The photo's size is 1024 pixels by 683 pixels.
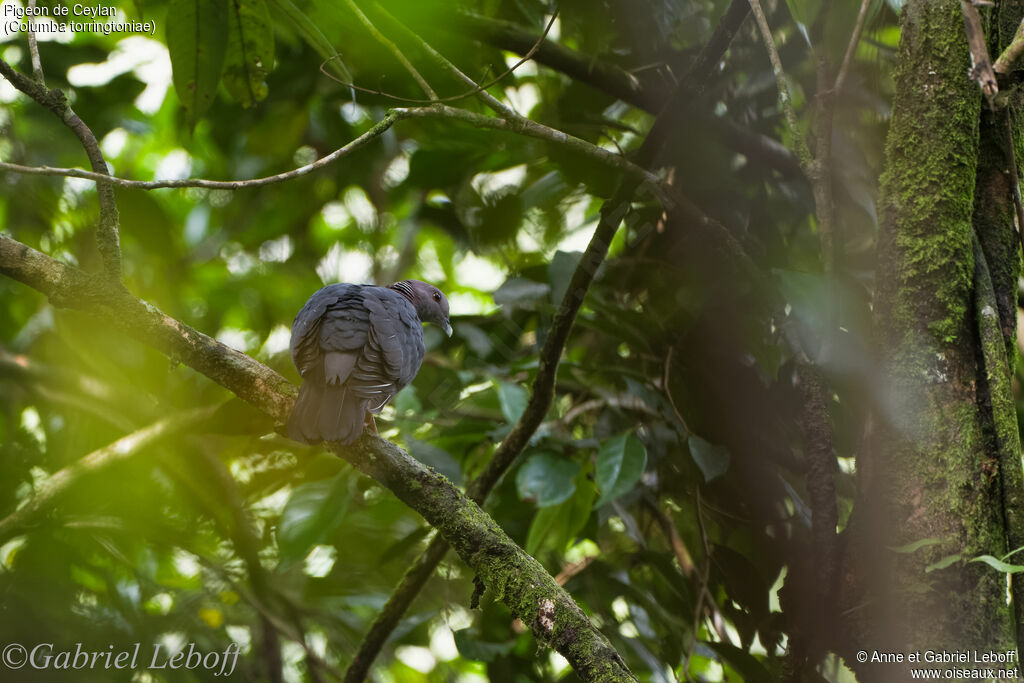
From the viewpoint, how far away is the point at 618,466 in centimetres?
280

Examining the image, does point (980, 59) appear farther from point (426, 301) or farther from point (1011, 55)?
point (426, 301)

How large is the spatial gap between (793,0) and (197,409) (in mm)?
3086

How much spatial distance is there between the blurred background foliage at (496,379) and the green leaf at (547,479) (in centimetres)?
1

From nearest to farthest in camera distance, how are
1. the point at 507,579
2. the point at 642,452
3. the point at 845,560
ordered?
the point at 507,579 < the point at 845,560 < the point at 642,452

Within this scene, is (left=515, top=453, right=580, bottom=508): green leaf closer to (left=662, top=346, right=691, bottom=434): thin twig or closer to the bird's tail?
(left=662, top=346, right=691, bottom=434): thin twig

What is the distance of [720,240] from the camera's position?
2955 millimetres

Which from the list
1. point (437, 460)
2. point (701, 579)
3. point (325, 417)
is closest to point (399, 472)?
point (325, 417)

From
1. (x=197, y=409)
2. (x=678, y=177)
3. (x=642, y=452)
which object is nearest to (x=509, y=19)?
(x=678, y=177)

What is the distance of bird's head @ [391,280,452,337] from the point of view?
4098mm

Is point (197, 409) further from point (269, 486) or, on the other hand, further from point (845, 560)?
point (845, 560)

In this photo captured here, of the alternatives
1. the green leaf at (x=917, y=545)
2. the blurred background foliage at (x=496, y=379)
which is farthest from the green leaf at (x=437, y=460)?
the green leaf at (x=917, y=545)

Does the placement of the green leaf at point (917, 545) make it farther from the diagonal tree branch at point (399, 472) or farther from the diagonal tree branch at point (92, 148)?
the diagonal tree branch at point (92, 148)

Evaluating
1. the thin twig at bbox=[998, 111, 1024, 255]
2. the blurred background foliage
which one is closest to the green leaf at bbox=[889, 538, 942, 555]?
the blurred background foliage

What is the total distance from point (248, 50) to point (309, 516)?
1.94 meters
